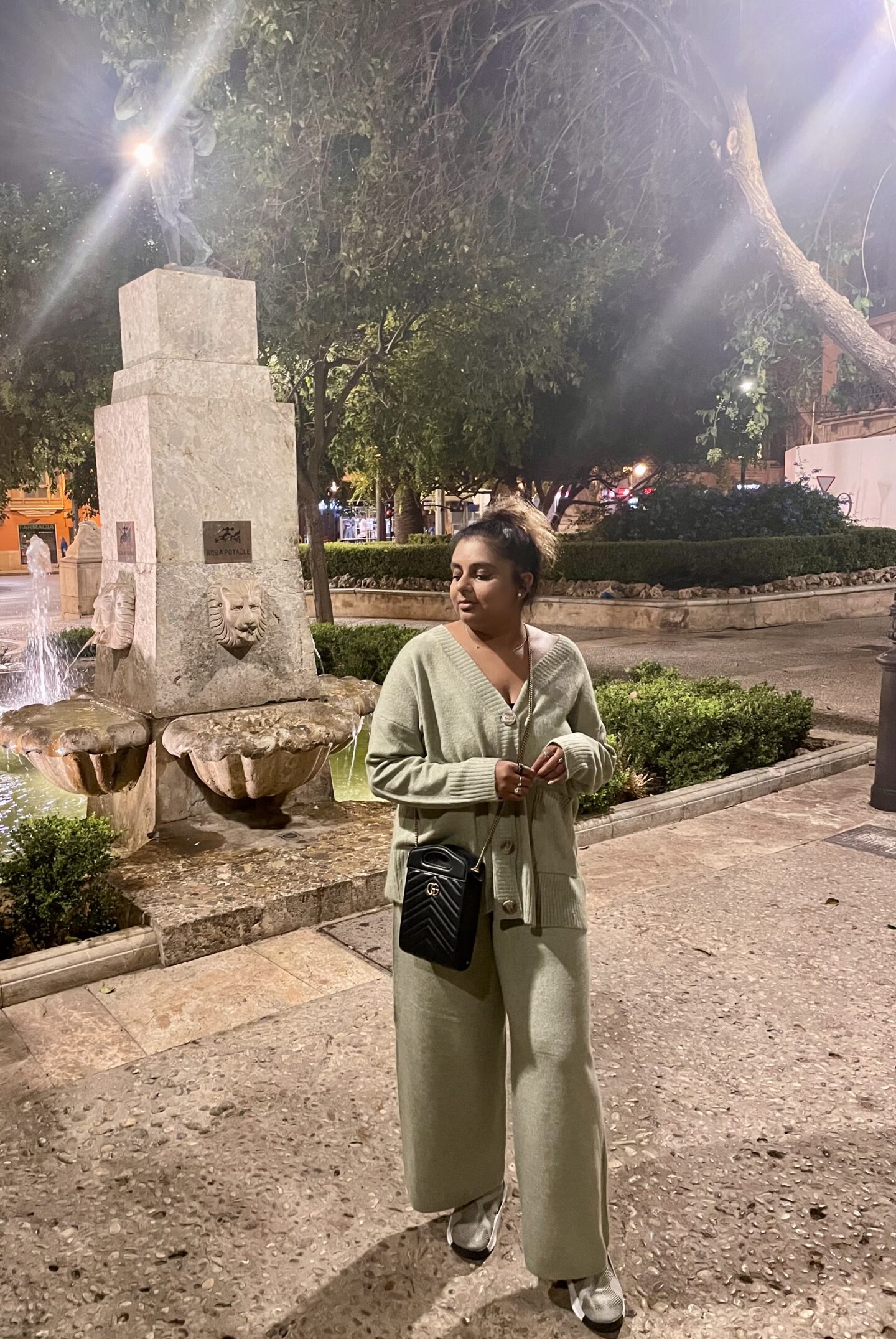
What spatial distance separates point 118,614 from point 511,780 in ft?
12.8

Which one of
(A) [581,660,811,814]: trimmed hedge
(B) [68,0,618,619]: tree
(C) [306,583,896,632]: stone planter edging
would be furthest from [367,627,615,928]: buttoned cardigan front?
(C) [306,583,896,632]: stone planter edging

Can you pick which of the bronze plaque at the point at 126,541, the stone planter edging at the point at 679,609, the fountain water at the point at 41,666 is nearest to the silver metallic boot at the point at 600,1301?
the bronze plaque at the point at 126,541

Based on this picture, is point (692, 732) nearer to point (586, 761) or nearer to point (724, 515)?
point (586, 761)

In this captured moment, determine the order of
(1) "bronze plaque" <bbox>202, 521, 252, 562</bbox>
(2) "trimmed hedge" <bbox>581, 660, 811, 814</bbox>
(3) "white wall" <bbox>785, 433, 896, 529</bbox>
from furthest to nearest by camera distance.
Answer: (3) "white wall" <bbox>785, 433, 896, 529</bbox>
(2) "trimmed hedge" <bbox>581, 660, 811, 814</bbox>
(1) "bronze plaque" <bbox>202, 521, 252, 562</bbox>

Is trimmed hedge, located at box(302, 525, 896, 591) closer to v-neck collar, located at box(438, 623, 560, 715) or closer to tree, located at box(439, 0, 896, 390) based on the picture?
tree, located at box(439, 0, 896, 390)

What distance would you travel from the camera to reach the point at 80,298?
480 inches

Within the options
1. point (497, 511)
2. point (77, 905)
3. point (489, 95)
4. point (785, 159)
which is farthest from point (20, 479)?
point (497, 511)

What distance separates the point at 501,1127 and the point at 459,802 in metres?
0.91

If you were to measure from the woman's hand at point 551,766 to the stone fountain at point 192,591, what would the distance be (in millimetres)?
3138

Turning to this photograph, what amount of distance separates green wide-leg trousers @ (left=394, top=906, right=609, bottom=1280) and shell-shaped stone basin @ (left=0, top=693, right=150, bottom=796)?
321cm

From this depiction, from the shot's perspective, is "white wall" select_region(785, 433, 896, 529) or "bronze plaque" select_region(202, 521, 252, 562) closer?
"bronze plaque" select_region(202, 521, 252, 562)

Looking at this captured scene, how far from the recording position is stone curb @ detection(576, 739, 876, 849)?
6152 mm

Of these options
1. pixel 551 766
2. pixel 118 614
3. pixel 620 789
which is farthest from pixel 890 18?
pixel 551 766

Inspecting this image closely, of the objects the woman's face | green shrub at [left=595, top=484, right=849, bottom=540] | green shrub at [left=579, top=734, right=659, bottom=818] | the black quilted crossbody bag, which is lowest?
green shrub at [left=579, top=734, right=659, bottom=818]
